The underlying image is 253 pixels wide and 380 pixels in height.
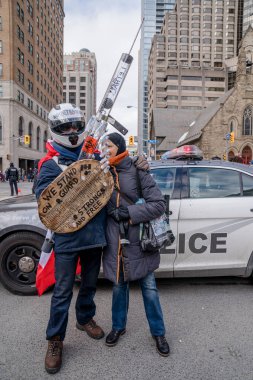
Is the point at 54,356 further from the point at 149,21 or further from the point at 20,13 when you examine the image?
the point at 149,21

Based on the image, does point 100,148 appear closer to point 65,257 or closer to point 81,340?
point 65,257

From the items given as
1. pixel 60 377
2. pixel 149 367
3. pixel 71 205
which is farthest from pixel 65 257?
pixel 149 367

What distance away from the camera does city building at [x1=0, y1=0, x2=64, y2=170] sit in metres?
39.3

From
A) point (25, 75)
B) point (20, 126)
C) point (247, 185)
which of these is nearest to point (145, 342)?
point (247, 185)

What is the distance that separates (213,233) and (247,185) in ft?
2.58

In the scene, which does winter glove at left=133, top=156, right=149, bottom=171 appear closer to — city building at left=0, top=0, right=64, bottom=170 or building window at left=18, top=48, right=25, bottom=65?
city building at left=0, top=0, right=64, bottom=170

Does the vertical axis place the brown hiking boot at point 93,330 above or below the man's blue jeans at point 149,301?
below

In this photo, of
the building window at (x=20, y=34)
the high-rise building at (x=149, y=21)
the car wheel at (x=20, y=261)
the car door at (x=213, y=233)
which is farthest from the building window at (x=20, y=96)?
the high-rise building at (x=149, y=21)

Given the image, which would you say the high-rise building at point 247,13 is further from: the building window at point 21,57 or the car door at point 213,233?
the car door at point 213,233

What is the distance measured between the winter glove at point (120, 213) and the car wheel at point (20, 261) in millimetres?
1502

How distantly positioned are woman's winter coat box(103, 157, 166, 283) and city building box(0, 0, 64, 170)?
3680 centimetres

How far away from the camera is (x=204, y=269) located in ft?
11.6

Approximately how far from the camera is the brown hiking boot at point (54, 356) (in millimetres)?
2236

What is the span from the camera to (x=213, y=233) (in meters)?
3.49
